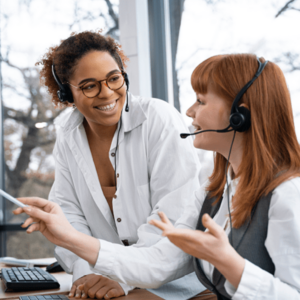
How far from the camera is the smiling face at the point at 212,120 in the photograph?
104cm

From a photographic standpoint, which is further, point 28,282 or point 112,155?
point 112,155

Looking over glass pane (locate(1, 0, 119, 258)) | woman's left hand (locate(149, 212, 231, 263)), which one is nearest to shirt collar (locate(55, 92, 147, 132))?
woman's left hand (locate(149, 212, 231, 263))

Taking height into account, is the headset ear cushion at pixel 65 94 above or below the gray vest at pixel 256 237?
above

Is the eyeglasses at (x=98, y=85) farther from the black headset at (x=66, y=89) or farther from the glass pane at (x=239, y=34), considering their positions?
the glass pane at (x=239, y=34)

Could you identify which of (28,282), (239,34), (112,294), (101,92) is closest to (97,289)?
(112,294)

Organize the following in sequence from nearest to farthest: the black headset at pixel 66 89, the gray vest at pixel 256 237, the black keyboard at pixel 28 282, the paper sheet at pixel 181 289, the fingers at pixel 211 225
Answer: the fingers at pixel 211 225 → the gray vest at pixel 256 237 → the paper sheet at pixel 181 289 → the black keyboard at pixel 28 282 → the black headset at pixel 66 89

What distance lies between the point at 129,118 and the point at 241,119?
2.68 ft

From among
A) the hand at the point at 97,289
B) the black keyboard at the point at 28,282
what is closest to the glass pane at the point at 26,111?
the black keyboard at the point at 28,282

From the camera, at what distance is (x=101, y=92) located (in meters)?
1.55

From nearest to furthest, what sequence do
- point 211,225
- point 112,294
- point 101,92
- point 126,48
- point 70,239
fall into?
point 211,225 < point 70,239 < point 112,294 < point 101,92 < point 126,48

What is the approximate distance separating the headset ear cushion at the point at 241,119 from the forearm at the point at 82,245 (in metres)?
0.52

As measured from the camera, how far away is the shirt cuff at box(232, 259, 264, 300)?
787 mm

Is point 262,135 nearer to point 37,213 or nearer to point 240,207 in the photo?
point 240,207

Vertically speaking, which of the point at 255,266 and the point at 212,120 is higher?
the point at 212,120
